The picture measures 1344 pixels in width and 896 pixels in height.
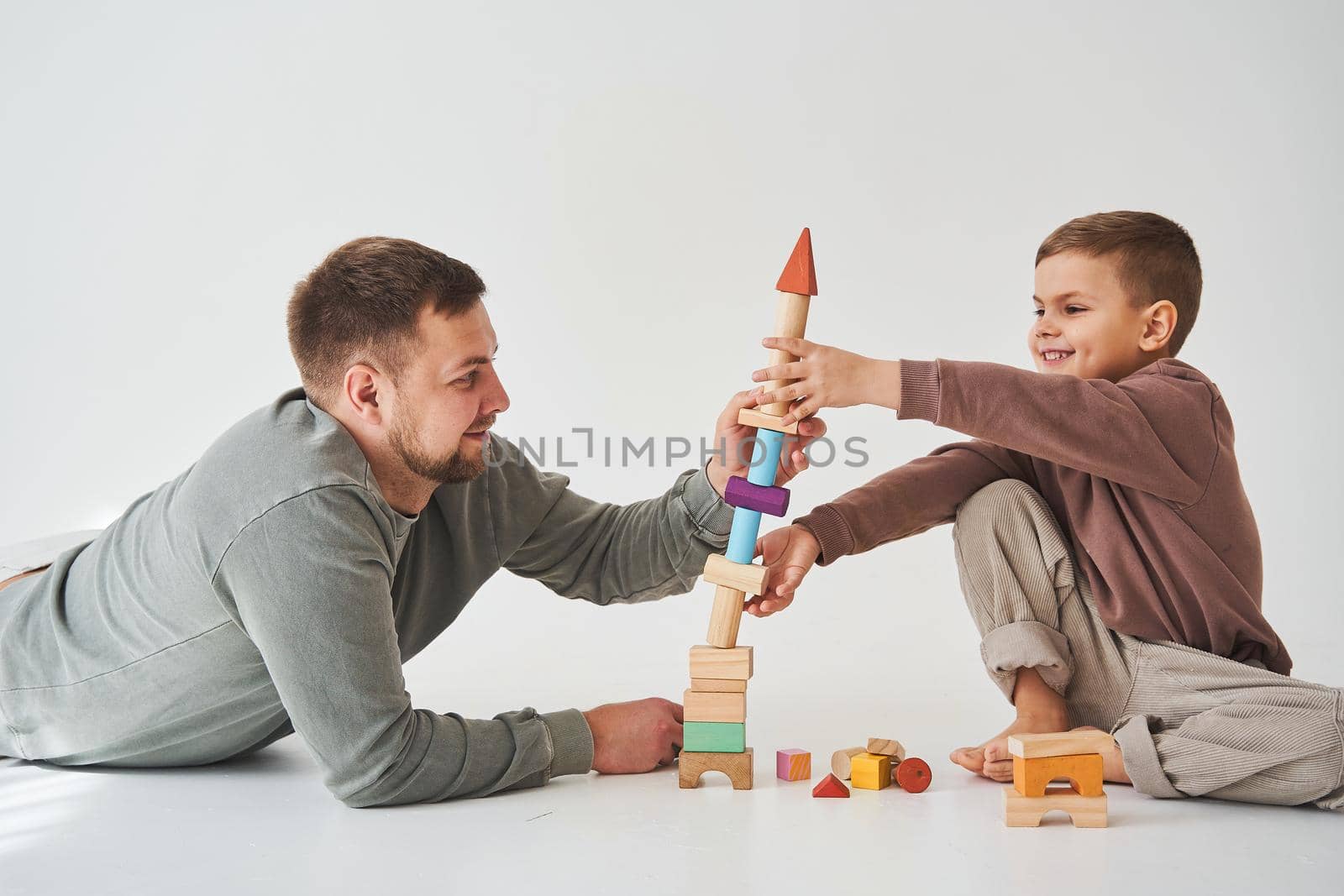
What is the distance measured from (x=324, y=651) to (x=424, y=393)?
1.41ft

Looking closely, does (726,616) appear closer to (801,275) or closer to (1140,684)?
(801,275)

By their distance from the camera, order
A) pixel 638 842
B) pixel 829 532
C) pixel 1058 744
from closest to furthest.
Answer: pixel 638 842, pixel 1058 744, pixel 829 532

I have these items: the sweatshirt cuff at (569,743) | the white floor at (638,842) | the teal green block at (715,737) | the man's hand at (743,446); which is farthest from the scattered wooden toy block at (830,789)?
the man's hand at (743,446)

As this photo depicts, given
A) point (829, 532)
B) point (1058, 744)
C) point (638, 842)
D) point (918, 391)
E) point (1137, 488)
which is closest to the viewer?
point (638, 842)

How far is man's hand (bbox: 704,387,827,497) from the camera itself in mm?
1755

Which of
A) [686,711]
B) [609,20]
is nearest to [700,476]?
[686,711]

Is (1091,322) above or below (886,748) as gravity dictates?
above

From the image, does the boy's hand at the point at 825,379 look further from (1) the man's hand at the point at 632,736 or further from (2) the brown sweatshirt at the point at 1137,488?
(1) the man's hand at the point at 632,736

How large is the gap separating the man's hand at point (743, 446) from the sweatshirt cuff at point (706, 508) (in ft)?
0.06

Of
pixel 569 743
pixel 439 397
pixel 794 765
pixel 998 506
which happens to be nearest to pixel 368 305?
pixel 439 397

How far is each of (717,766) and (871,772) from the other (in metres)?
0.23

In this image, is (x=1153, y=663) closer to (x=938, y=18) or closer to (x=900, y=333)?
(x=900, y=333)

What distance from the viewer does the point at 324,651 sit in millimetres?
1509

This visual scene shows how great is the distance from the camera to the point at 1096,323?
2008 millimetres
